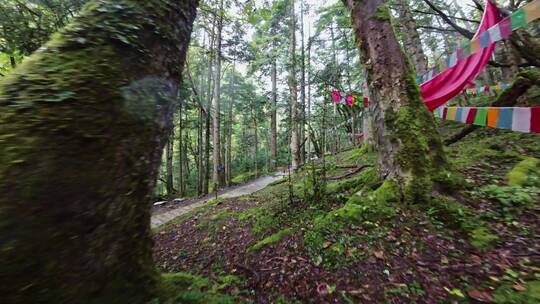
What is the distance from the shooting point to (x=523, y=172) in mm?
2873

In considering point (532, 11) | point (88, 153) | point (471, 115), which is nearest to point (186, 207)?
point (88, 153)

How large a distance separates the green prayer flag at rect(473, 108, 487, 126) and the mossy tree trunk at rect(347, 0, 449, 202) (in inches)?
22.7

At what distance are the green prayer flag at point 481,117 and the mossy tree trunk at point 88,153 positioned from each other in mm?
3579

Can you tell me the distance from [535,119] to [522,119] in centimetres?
18

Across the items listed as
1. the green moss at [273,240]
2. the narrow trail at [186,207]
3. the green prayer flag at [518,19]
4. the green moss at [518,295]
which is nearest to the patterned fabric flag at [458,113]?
the green prayer flag at [518,19]

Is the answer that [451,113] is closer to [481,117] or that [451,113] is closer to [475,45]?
[481,117]

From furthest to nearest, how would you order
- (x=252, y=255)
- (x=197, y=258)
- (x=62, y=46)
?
(x=197, y=258)
(x=252, y=255)
(x=62, y=46)

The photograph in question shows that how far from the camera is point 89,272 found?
3.92 feet

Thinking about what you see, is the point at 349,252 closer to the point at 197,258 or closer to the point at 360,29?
the point at 197,258

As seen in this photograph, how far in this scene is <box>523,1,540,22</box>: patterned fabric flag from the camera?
1.94 meters

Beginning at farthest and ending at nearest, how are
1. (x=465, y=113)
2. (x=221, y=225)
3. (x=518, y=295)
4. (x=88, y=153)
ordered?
(x=221, y=225)
(x=465, y=113)
(x=518, y=295)
(x=88, y=153)

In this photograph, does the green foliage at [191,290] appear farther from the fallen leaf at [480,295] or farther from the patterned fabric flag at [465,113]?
the patterned fabric flag at [465,113]

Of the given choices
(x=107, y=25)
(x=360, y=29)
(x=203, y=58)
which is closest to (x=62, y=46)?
→ (x=107, y=25)

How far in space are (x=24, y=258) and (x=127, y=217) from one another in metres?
→ 0.51
